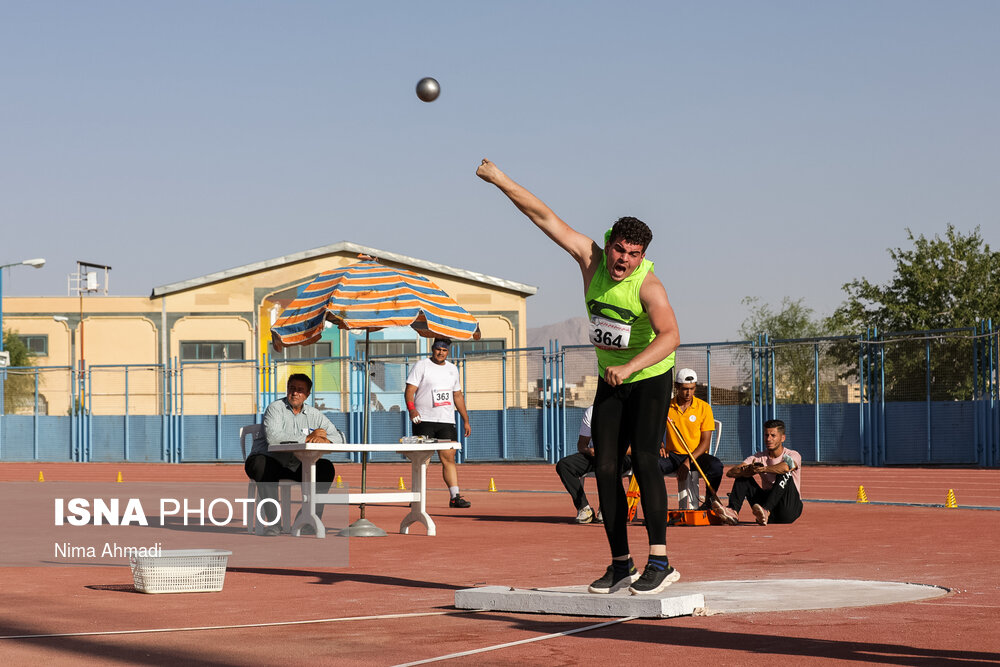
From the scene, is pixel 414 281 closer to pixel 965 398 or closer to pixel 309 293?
pixel 309 293

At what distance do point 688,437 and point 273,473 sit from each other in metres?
4.11

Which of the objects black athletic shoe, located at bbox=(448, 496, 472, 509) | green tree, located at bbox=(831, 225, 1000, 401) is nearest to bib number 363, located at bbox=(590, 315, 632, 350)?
black athletic shoe, located at bbox=(448, 496, 472, 509)

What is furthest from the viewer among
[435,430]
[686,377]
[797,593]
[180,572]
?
[435,430]

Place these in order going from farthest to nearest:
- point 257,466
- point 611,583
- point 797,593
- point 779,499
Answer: point 779,499 → point 257,466 → point 797,593 → point 611,583

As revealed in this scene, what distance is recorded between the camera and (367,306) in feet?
40.3

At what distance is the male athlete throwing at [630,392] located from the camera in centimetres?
665

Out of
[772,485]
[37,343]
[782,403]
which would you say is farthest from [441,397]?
[37,343]

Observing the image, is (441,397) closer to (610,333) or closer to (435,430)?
(435,430)

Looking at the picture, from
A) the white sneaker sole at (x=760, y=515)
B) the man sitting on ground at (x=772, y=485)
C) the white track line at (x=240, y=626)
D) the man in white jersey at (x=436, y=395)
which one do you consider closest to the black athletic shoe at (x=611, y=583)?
the white track line at (x=240, y=626)

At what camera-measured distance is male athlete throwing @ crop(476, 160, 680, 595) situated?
21.8 ft

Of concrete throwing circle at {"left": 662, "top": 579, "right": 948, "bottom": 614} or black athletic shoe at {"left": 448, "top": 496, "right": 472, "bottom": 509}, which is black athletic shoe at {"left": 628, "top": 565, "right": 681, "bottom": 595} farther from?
black athletic shoe at {"left": 448, "top": 496, "right": 472, "bottom": 509}

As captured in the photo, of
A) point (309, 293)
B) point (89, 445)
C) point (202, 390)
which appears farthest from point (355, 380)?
point (309, 293)

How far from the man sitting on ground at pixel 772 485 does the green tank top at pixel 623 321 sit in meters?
6.31

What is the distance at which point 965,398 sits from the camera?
88.7 feet
